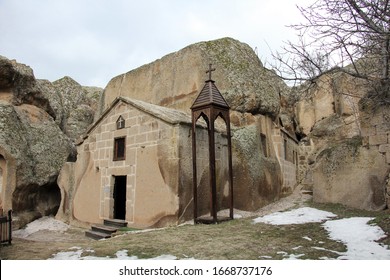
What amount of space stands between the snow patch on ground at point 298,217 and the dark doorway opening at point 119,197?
4798 mm

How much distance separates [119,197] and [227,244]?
20.0 ft

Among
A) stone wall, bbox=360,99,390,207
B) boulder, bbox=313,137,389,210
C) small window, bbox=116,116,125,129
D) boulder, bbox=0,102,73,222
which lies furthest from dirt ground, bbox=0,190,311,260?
small window, bbox=116,116,125,129

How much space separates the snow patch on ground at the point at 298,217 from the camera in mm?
7085

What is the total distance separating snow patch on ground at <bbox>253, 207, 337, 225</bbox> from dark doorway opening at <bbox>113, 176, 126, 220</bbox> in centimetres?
480

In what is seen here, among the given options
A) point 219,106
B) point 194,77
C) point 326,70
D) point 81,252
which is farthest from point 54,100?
point 326,70

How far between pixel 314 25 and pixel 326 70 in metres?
1.01

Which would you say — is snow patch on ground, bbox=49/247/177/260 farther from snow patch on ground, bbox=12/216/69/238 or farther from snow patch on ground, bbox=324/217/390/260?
snow patch on ground, bbox=12/216/69/238

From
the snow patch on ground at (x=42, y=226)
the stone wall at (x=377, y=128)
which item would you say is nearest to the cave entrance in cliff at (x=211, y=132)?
the stone wall at (x=377, y=128)

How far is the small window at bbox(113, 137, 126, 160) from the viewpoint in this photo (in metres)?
9.84

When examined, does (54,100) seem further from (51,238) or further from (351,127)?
(351,127)

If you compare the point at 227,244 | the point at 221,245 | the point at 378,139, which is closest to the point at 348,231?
the point at 227,244

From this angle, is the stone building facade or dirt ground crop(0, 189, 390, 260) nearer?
dirt ground crop(0, 189, 390, 260)

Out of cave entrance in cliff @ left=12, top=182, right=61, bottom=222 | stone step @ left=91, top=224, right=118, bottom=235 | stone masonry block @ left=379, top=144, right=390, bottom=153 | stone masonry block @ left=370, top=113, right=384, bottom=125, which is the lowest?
stone step @ left=91, top=224, right=118, bottom=235

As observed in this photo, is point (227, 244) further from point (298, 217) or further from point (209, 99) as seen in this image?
point (209, 99)
